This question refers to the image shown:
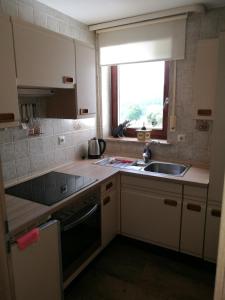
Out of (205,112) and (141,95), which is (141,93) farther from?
(205,112)

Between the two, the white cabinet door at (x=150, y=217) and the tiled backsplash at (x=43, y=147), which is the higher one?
the tiled backsplash at (x=43, y=147)

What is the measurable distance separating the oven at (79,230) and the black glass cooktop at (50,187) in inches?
3.6

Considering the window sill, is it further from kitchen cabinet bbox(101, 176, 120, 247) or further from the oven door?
the oven door

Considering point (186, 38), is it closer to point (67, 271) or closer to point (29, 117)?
point (29, 117)

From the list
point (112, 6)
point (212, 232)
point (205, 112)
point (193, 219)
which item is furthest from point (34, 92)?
point (212, 232)

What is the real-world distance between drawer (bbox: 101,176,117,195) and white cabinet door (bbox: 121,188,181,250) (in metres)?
0.13

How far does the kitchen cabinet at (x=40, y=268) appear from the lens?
1.27 meters

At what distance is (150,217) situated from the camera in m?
2.21

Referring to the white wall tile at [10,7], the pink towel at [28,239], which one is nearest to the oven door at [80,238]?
the pink towel at [28,239]

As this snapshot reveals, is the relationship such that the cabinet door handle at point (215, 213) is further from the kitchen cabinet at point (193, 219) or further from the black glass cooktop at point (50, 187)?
the black glass cooktop at point (50, 187)

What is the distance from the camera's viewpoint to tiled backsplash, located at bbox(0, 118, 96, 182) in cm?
186

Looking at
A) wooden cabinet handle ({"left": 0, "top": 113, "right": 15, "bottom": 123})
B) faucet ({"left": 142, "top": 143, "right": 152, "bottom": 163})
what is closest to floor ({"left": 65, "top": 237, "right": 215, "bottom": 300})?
faucet ({"left": 142, "top": 143, "right": 152, "bottom": 163})

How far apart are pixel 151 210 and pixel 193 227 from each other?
1.27 ft

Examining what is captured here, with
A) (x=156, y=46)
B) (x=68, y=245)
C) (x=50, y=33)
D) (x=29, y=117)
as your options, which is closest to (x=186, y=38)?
(x=156, y=46)
